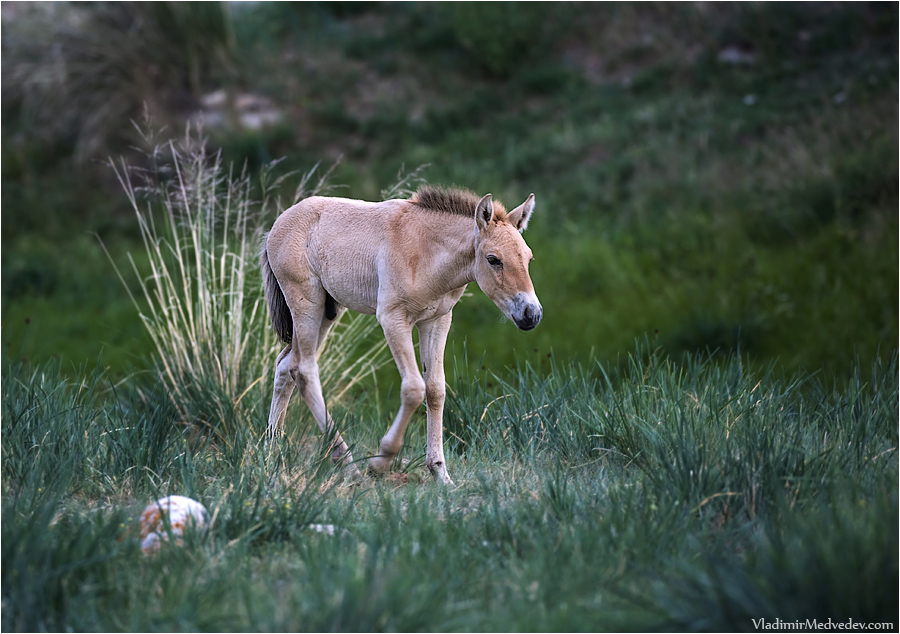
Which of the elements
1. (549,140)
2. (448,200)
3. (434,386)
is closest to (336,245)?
(448,200)

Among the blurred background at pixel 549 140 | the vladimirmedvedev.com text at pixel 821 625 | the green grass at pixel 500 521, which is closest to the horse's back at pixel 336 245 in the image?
the green grass at pixel 500 521

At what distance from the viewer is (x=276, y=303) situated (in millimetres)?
5160

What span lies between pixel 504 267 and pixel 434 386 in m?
0.88

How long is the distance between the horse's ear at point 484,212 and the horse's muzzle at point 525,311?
15.8 inches

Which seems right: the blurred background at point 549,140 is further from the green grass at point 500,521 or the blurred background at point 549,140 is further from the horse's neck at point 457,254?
the horse's neck at point 457,254

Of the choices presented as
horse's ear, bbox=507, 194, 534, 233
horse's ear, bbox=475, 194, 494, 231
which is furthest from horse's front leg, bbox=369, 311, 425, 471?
horse's ear, bbox=507, 194, 534, 233

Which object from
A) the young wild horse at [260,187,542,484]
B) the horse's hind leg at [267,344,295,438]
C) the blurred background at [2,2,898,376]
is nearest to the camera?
the young wild horse at [260,187,542,484]

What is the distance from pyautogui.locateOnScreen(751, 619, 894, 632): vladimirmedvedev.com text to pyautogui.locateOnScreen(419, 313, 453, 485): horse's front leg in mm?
1974

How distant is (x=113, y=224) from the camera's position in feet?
41.9

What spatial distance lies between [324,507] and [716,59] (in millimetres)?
11251

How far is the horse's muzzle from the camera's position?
3.97 m

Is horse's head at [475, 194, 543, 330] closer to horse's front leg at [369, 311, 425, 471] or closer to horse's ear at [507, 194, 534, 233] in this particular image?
horse's ear at [507, 194, 534, 233]

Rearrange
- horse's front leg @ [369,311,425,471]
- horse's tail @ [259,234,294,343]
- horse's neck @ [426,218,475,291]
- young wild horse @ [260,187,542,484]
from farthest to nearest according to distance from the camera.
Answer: horse's tail @ [259,234,294,343] → horse's front leg @ [369,311,425,471] → horse's neck @ [426,218,475,291] → young wild horse @ [260,187,542,484]

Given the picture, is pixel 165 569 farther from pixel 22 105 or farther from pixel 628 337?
pixel 22 105
